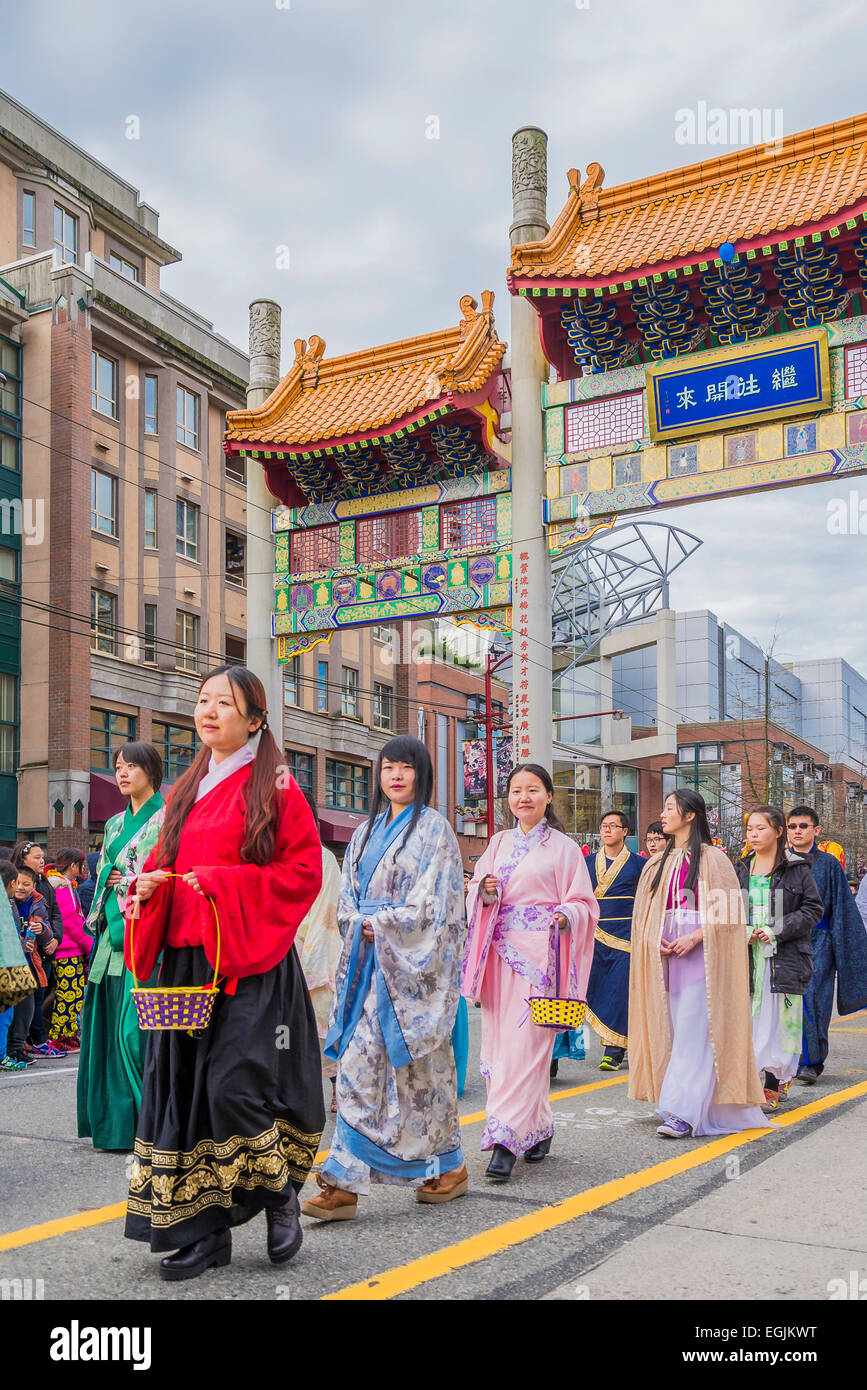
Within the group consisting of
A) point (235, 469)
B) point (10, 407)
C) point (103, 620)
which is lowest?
point (103, 620)

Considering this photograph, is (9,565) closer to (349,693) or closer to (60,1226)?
(349,693)

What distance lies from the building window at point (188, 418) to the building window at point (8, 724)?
7.06 m

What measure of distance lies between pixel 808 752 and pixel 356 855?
5789cm

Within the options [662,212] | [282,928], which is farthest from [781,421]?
[282,928]

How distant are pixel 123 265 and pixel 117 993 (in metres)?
30.1

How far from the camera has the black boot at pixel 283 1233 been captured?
3.93m

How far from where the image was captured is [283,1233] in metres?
3.95

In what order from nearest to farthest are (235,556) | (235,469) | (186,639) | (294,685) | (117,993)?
(117,993) < (186,639) < (235,556) < (235,469) < (294,685)

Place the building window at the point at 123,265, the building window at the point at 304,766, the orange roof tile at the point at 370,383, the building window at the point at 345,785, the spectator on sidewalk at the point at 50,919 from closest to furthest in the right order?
the spectator on sidewalk at the point at 50,919 < the orange roof tile at the point at 370,383 < the building window at the point at 123,265 < the building window at the point at 304,766 < the building window at the point at 345,785

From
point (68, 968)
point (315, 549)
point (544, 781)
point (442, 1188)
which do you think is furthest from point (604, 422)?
point (442, 1188)

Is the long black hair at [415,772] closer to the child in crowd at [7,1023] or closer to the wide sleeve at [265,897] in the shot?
the wide sleeve at [265,897]

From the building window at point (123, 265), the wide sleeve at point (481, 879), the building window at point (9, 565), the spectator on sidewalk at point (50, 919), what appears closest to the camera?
the wide sleeve at point (481, 879)

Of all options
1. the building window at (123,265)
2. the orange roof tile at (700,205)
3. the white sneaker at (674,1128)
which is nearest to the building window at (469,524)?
the orange roof tile at (700,205)

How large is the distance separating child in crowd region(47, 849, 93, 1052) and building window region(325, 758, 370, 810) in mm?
23297
